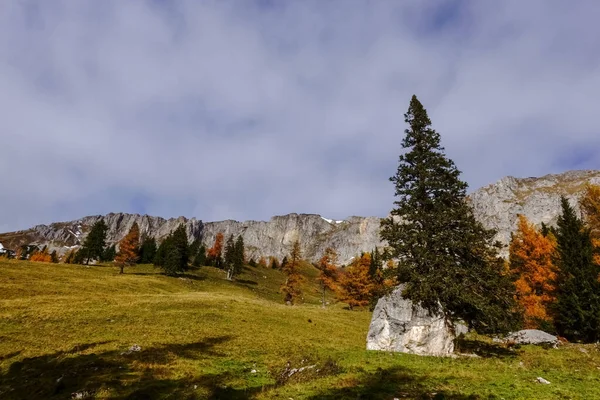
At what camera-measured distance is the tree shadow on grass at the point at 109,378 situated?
46.6 feet

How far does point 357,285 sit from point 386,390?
53.7m

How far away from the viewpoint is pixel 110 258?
145000 mm

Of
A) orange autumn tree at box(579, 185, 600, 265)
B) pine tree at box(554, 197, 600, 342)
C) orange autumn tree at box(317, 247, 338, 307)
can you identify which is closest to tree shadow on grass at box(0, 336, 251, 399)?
pine tree at box(554, 197, 600, 342)

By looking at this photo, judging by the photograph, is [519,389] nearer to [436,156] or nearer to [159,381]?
[159,381]

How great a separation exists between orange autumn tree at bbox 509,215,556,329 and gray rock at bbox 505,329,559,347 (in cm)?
712

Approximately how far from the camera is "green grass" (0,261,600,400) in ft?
46.6

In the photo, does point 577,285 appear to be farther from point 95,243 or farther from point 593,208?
point 95,243

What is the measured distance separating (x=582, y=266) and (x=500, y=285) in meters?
17.4

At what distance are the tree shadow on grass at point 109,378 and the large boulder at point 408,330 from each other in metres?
11.4

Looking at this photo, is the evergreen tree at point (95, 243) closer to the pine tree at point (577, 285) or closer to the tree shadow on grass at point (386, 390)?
the tree shadow on grass at point (386, 390)

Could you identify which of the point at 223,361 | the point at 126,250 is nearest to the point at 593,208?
the point at 223,361

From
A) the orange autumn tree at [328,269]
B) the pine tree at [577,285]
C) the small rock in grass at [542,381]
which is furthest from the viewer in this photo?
the orange autumn tree at [328,269]

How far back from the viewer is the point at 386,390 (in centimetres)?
1378

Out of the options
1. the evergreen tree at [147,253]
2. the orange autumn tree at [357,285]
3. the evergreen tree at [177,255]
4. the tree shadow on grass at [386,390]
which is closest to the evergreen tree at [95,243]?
the evergreen tree at [177,255]
